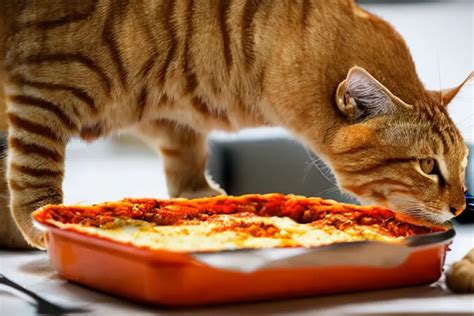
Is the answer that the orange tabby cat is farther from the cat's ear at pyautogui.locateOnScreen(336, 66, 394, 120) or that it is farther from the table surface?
the table surface

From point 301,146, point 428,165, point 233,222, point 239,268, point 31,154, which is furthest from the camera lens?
point 301,146

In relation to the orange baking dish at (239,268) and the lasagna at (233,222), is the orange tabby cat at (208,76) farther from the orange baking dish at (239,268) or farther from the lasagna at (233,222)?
the orange baking dish at (239,268)

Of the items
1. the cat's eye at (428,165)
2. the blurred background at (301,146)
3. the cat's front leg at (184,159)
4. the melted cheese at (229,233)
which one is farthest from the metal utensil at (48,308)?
the blurred background at (301,146)

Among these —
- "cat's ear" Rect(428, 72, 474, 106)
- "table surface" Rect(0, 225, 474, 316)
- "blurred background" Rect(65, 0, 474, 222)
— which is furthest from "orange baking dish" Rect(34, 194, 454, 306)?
"blurred background" Rect(65, 0, 474, 222)

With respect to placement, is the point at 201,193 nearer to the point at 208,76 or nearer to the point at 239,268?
the point at 208,76

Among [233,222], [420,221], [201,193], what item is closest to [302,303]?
[233,222]

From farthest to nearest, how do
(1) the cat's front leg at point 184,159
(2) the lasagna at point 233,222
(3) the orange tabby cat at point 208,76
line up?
(1) the cat's front leg at point 184,159 → (3) the orange tabby cat at point 208,76 → (2) the lasagna at point 233,222

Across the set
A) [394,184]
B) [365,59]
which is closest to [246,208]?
[394,184]
